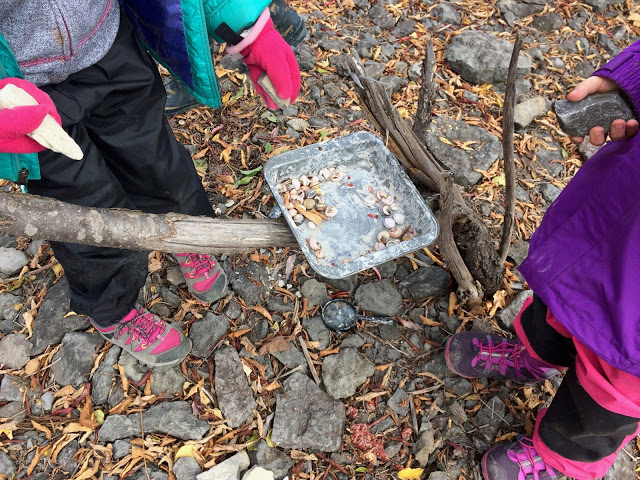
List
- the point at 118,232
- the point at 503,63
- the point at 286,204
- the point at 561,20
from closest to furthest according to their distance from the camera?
1. the point at 118,232
2. the point at 286,204
3. the point at 503,63
4. the point at 561,20

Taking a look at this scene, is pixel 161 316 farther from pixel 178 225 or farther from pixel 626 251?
pixel 626 251

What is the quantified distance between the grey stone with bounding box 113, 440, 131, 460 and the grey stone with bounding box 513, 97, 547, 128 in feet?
10.4

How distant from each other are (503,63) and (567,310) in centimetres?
253

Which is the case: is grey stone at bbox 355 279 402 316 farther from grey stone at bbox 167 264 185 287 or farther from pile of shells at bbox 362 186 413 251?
grey stone at bbox 167 264 185 287

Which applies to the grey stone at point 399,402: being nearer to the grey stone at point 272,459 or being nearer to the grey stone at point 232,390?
the grey stone at point 272,459

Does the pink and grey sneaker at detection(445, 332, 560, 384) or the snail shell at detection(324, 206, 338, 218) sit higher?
the snail shell at detection(324, 206, 338, 218)

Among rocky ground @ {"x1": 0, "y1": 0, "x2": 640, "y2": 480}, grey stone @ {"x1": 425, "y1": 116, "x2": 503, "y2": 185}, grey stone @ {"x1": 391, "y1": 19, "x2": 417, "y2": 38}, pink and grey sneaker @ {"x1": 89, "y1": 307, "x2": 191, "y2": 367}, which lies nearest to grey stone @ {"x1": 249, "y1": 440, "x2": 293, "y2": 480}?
rocky ground @ {"x1": 0, "y1": 0, "x2": 640, "y2": 480}

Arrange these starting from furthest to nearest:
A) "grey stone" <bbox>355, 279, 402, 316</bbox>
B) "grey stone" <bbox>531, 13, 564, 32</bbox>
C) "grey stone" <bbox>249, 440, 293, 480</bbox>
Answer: "grey stone" <bbox>531, 13, 564, 32</bbox> → "grey stone" <bbox>355, 279, 402, 316</bbox> → "grey stone" <bbox>249, 440, 293, 480</bbox>

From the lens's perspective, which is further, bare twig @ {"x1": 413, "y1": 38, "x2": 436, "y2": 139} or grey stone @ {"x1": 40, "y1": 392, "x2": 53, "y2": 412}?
grey stone @ {"x1": 40, "y1": 392, "x2": 53, "y2": 412}

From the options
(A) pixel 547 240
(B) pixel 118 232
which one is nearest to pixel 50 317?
(B) pixel 118 232

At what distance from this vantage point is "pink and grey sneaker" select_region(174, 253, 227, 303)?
2.59 meters

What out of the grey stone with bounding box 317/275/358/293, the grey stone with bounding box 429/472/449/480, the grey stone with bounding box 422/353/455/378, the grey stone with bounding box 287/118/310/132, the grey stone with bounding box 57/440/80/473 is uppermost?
the grey stone with bounding box 287/118/310/132

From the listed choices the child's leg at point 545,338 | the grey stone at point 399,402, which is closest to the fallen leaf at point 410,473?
the grey stone at point 399,402

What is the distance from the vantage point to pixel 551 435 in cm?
212
